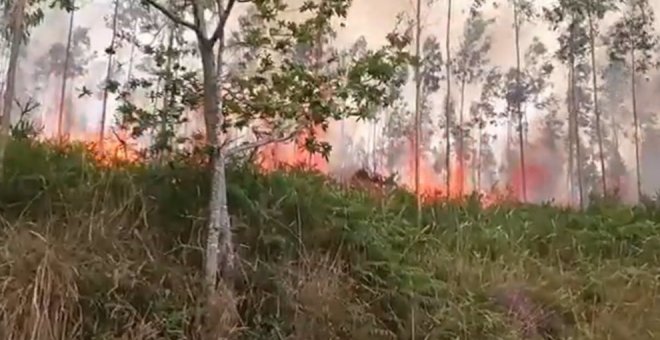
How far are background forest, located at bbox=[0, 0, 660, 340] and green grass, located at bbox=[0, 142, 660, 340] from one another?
0.01 metres

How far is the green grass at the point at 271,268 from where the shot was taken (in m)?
3.19

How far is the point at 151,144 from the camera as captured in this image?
3.72 metres

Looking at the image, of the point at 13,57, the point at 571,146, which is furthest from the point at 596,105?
the point at 13,57

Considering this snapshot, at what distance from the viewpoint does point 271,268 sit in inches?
144

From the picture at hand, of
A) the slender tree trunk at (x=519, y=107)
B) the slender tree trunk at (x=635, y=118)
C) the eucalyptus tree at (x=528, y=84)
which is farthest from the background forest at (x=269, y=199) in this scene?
the eucalyptus tree at (x=528, y=84)

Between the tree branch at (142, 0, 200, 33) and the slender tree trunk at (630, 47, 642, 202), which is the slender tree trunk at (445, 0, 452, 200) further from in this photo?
the tree branch at (142, 0, 200, 33)

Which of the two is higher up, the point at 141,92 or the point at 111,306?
the point at 141,92

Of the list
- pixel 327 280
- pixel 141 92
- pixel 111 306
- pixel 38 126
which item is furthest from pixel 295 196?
pixel 38 126

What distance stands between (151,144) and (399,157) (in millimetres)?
2431

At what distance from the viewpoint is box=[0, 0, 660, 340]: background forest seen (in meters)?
3.36

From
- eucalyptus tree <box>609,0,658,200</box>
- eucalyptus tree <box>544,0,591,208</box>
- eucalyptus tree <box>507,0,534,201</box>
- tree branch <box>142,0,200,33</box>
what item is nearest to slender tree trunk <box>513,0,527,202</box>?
eucalyptus tree <box>507,0,534,201</box>

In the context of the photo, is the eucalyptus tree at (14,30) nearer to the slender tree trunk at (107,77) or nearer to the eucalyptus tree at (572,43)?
the slender tree trunk at (107,77)

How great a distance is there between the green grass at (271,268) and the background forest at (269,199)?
10 millimetres

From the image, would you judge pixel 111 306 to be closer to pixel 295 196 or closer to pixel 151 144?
pixel 151 144
